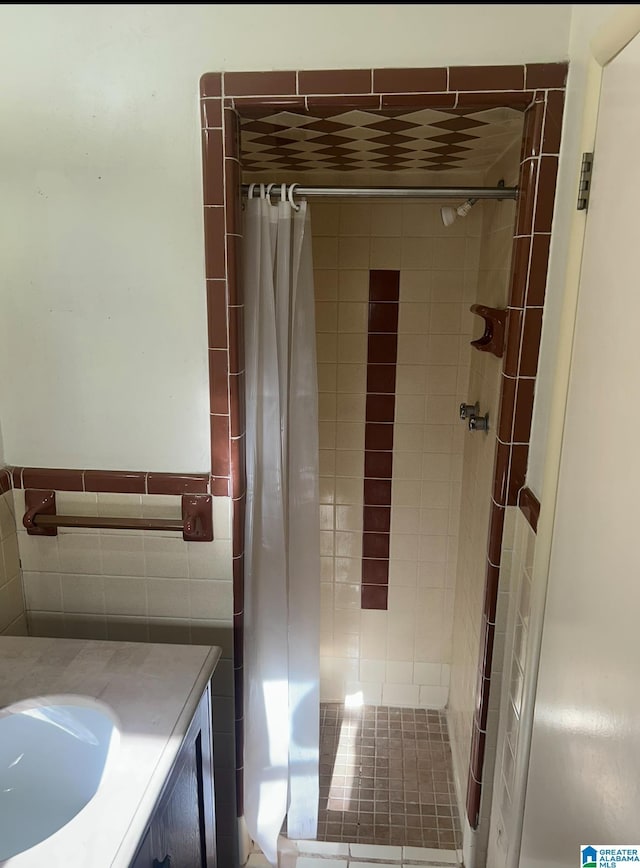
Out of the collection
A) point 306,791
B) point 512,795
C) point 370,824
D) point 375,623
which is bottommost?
point 370,824

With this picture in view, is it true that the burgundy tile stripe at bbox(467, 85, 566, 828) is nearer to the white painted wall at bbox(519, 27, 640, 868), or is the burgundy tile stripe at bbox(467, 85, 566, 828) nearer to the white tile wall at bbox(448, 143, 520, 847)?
the white tile wall at bbox(448, 143, 520, 847)

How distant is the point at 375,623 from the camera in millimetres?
2566

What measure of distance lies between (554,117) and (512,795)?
1582 millimetres

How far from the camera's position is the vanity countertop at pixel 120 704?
0.93m

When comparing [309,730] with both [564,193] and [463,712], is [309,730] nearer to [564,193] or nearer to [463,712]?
[463,712]

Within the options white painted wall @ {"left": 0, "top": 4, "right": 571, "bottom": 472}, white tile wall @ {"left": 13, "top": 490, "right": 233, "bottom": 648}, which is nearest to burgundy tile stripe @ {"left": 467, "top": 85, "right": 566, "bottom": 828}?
white painted wall @ {"left": 0, "top": 4, "right": 571, "bottom": 472}

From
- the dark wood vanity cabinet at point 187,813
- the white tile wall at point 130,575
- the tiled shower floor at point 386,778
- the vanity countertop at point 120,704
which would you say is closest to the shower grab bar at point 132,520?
the white tile wall at point 130,575

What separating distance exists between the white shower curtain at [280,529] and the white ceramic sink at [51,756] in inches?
22.1

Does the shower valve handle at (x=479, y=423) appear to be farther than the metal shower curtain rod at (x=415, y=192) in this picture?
Yes

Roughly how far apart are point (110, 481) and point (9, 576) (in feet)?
1.27

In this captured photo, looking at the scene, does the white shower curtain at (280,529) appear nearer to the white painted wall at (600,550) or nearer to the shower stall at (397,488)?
the shower stall at (397,488)

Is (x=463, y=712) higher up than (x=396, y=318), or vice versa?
(x=396, y=318)

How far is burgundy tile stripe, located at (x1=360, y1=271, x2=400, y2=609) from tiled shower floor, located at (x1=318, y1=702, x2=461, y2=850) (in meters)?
0.49

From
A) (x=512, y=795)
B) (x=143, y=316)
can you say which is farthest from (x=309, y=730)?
(x=143, y=316)
